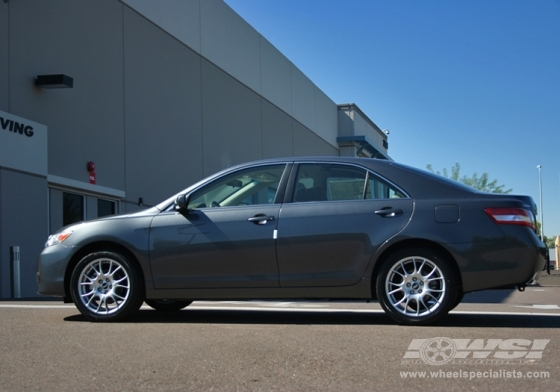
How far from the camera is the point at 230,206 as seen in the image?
747cm

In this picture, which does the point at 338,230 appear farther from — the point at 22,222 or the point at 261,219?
the point at 22,222

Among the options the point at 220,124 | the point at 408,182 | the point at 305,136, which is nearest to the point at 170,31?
the point at 220,124

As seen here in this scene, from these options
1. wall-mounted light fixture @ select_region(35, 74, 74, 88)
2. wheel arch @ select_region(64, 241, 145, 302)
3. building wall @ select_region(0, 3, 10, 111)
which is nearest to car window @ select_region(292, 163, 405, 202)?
wheel arch @ select_region(64, 241, 145, 302)

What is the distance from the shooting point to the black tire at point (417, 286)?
22.1 feet

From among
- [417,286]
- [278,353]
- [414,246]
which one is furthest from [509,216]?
[278,353]

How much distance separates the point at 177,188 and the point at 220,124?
4.76 meters

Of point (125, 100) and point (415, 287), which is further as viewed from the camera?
point (125, 100)

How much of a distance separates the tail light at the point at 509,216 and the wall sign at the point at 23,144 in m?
11.6

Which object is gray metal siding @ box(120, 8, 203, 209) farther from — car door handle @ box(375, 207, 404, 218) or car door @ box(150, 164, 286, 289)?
car door handle @ box(375, 207, 404, 218)

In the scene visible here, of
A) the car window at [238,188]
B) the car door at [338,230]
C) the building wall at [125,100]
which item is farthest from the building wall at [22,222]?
the car door at [338,230]

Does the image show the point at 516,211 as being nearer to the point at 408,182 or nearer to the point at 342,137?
the point at 408,182

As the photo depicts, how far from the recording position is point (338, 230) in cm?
707

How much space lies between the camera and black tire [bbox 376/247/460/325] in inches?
265

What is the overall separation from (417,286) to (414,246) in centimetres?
35
